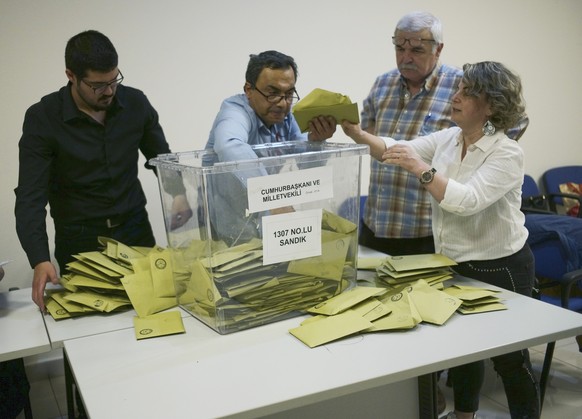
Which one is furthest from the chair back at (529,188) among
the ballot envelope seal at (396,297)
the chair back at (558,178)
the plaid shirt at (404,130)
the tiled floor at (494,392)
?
the ballot envelope seal at (396,297)

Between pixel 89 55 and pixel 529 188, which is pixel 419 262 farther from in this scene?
pixel 529 188

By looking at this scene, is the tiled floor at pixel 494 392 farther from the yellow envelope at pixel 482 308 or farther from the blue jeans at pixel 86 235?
the yellow envelope at pixel 482 308

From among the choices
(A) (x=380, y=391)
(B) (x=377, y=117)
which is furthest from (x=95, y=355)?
(B) (x=377, y=117)

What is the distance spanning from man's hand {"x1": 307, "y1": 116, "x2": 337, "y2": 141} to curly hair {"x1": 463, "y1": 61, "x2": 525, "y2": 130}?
17.5 inches

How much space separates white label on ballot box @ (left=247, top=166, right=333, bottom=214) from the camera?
1.44 m

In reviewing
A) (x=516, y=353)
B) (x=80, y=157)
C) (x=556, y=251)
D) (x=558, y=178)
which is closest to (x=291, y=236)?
(x=516, y=353)

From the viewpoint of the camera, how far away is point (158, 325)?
5.13ft

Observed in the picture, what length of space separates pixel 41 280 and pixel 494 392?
2.23m

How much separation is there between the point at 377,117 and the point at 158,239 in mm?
1498

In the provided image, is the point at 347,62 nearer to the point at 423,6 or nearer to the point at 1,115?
the point at 423,6

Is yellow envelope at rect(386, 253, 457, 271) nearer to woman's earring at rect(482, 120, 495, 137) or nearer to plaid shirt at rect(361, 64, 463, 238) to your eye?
woman's earring at rect(482, 120, 495, 137)

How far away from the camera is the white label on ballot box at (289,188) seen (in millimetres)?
1437

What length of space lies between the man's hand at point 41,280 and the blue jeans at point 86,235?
44cm

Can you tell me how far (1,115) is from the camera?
2842 mm
